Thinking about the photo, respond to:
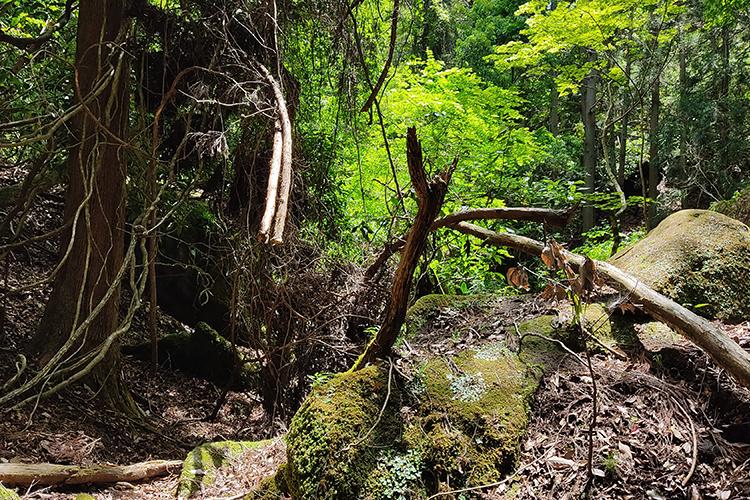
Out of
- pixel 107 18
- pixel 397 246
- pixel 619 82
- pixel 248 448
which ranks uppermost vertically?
pixel 619 82

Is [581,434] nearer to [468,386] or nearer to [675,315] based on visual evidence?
[468,386]

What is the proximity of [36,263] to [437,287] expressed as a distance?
231 inches

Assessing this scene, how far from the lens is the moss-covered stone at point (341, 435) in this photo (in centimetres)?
Answer: 240

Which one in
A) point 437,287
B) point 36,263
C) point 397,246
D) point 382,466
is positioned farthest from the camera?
point 36,263

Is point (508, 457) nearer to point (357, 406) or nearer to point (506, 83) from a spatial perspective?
point (357, 406)

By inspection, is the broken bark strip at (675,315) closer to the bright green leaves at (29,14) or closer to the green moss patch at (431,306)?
the green moss patch at (431,306)

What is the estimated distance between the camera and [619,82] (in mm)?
12070

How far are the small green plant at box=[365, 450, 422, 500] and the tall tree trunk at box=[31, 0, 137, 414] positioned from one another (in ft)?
11.5

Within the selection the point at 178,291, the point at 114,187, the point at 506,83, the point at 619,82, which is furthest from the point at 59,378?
the point at 506,83

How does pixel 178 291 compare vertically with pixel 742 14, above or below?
below

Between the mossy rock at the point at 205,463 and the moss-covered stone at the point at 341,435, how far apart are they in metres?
1.26

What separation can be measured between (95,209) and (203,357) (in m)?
2.99

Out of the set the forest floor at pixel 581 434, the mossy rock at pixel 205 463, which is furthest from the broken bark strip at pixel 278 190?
the mossy rock at pixel 205 463

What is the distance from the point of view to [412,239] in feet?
8.93
